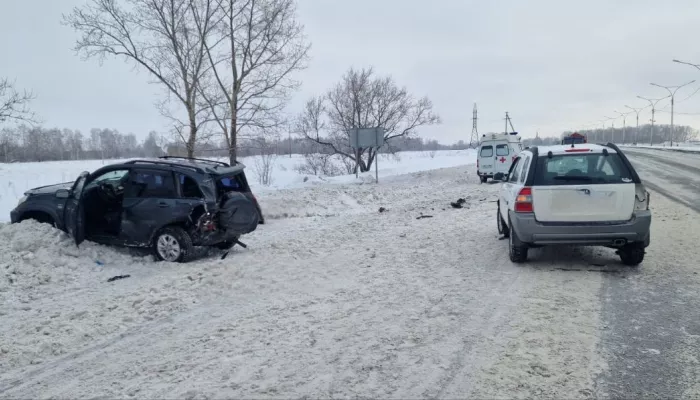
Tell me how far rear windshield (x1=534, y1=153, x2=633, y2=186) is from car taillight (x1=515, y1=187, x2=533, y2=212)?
7.0 inches

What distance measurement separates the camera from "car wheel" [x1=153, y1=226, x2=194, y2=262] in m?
7.18

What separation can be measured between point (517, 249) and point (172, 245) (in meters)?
5.33

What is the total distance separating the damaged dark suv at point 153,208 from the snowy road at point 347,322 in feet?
1.13

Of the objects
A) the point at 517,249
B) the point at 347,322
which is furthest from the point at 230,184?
the point at 517,249

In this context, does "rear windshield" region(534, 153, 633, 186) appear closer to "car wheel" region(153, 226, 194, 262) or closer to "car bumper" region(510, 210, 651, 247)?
"car bumper" region(510, 210, 651, 247)

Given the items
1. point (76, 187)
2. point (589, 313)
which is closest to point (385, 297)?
point (589, 313)

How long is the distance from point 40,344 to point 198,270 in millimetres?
2501

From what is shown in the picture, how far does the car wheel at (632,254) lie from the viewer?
6.20m

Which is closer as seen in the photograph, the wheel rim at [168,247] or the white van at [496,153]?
the wheel rim at [168,247]

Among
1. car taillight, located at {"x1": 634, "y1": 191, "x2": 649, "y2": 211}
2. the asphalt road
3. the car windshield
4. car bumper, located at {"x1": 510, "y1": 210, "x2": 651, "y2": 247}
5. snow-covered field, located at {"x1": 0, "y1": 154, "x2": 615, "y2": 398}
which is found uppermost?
the car windshield

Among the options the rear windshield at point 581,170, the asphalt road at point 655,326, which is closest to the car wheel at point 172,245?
the rear windshield at point 581,170

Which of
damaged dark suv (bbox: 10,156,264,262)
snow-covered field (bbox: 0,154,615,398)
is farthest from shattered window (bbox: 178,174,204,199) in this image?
snow-covered field (bbox: 0,154,615,398)

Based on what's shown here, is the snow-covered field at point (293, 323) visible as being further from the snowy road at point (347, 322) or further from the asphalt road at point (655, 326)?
the asphalt road at point (655, 326)

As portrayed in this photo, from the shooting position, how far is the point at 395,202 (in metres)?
17.1
